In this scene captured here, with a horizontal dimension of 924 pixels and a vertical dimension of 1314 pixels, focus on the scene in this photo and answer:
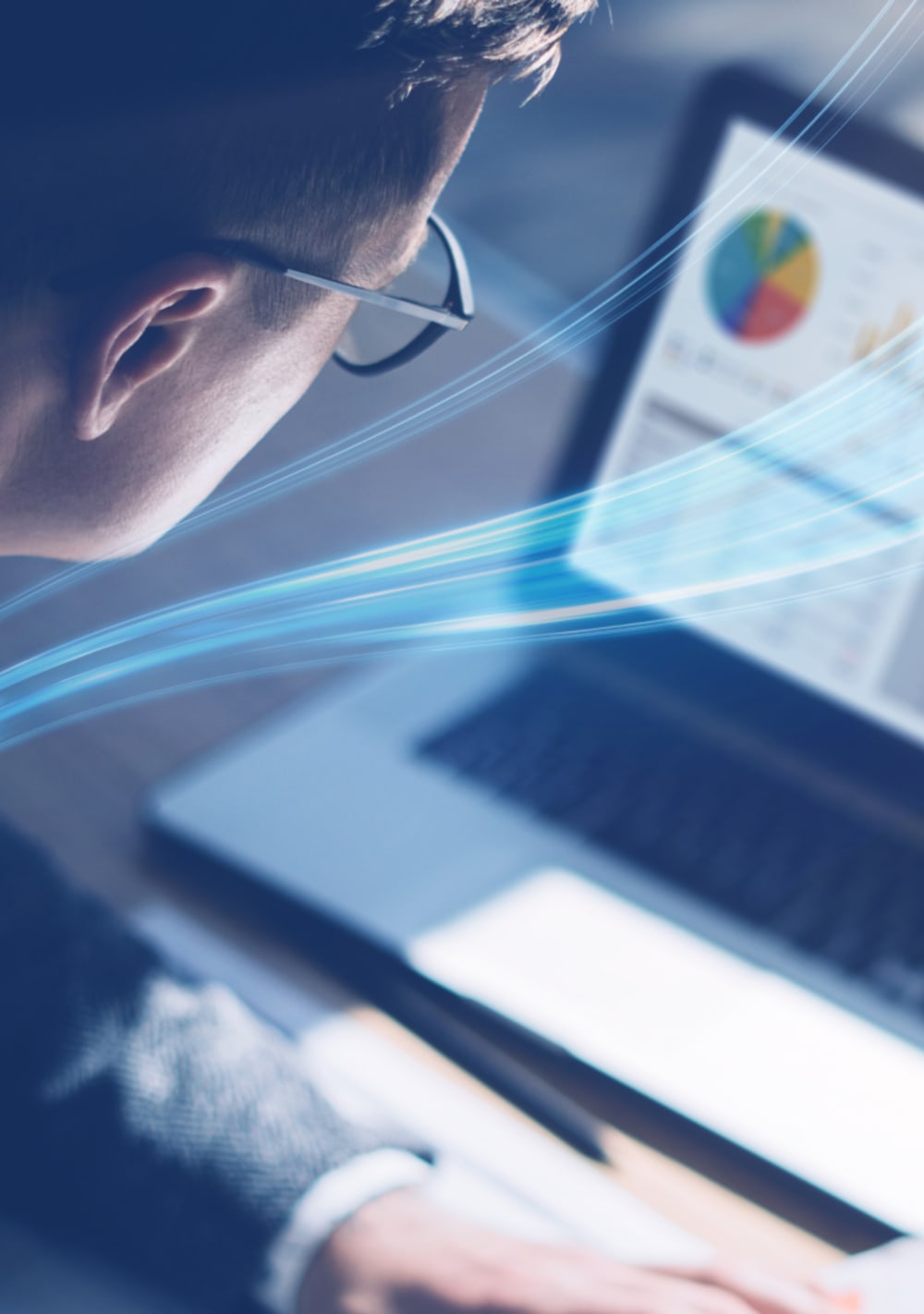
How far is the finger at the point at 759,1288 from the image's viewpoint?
1.04ft

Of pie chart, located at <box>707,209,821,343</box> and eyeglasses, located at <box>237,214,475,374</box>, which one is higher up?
pie chart, located at <box>707,209,821,343</box>

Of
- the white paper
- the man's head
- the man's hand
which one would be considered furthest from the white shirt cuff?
the man's head

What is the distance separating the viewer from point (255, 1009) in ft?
1.27

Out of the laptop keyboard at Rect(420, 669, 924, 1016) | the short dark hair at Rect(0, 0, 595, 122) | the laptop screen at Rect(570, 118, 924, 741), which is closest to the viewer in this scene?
the short dark hair at Rect(0, 0, 595, 122)

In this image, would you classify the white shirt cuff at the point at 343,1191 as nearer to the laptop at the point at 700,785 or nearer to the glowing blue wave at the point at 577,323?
the laptop at the point at 700,785

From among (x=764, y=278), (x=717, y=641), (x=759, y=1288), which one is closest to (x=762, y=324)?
(x=764, y=278)

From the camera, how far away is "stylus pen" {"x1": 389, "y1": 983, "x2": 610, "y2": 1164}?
37 cm

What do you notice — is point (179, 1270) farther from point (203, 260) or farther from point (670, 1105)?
point (203, 260)

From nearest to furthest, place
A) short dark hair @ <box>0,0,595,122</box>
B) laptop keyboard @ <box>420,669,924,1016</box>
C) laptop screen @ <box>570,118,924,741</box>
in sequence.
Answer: short dark hair @ <box>0,0,595,122</box>, laptop screen @ <box>570,118,924,741</box>, laptop keyboard @ <box>420,669,924,1016</box>

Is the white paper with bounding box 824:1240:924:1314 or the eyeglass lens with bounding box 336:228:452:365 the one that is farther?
the white paper with bounding box 824:1240:924:1314

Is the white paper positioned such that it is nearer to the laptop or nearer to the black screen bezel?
the laptop

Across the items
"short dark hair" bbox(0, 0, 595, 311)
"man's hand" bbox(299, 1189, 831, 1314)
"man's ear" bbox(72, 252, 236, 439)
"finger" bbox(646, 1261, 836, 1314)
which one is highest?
"short dark hair" bbox(0, 0, 595, 311)

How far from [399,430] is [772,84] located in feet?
0.49

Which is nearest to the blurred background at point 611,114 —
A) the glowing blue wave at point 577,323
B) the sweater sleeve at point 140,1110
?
the glowing blue wave at point 577,323
